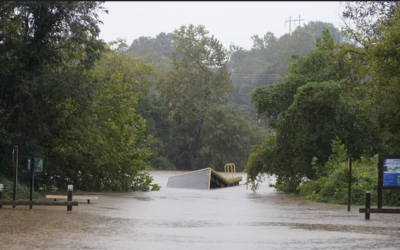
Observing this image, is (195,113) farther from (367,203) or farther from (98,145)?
(367,203)

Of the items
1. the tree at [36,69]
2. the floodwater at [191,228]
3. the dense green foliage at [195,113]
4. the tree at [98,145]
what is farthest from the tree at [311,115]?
the dense green foliage at [195,113]

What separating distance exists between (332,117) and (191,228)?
53.7ft

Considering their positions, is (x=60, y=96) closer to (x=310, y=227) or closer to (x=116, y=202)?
(x=116, y=202)

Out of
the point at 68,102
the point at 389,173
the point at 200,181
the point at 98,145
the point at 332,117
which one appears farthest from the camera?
the point at 200,181

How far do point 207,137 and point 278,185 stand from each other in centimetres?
4428

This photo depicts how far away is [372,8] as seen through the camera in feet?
127

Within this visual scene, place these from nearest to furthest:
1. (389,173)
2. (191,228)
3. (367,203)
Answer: (191,228) → (367,203) → (389,173)

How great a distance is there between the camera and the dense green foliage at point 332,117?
85.4 feet

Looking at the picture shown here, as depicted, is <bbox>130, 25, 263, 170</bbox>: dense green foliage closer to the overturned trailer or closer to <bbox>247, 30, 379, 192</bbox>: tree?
the overturned trailer

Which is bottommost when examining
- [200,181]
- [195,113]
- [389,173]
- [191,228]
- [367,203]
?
[191,228]

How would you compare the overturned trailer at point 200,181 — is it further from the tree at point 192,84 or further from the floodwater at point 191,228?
the tree at point 192,84

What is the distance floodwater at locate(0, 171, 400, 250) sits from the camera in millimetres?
12984

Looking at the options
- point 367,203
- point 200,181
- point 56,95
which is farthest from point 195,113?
point 367,203

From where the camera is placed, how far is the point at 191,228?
51.9 feet
